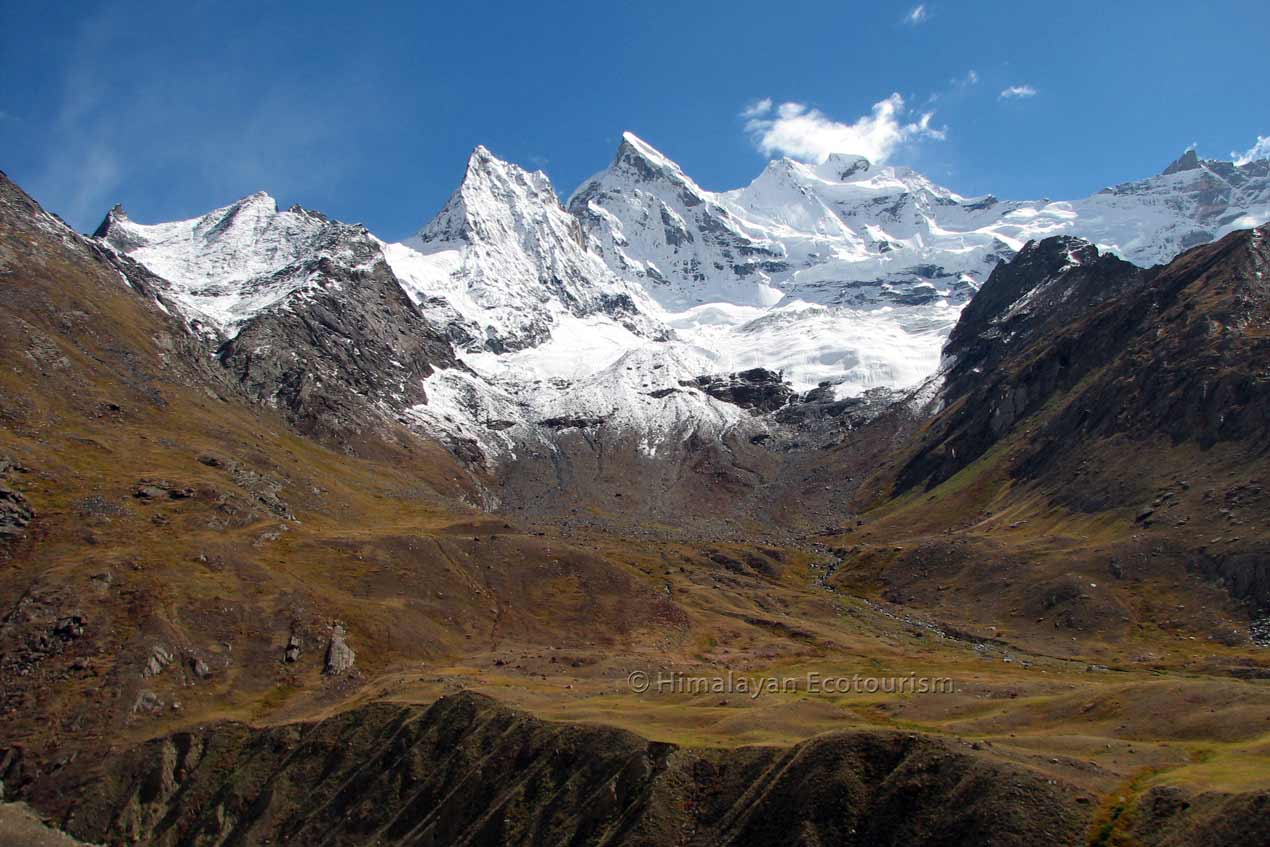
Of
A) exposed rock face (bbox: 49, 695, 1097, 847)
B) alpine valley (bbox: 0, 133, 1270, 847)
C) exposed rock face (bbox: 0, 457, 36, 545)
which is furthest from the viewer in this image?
exposed rock face (bbox: 0, 457, 36, 545)

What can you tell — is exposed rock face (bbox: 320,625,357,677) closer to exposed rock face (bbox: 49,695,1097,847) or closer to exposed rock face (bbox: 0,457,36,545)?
exposed rock face (bbox: 49,695,1097,847)

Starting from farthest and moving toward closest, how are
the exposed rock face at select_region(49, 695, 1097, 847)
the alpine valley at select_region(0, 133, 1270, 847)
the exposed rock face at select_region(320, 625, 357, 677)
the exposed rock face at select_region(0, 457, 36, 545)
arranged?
1. the exposed rock face at select_region(0, 457, 36, 545)
2. the exposed rock face at select_region(320, 625, 357, 677)
3. the alpine valley at select_region(0, 133, 1270, 847)
4. the exposed rock face at select_region(49, 695, 1097, 847)

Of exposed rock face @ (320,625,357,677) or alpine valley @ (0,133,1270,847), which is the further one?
exposed rock face @ (320,625,357,677)

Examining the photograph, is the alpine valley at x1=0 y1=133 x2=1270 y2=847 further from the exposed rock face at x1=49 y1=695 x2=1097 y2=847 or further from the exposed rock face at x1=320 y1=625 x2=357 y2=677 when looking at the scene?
the exposed rock face at x1=320 y1=625 x2=357 y2=677

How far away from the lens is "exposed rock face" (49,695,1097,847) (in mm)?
52781

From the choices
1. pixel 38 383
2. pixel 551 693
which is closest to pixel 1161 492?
pixel 551 693

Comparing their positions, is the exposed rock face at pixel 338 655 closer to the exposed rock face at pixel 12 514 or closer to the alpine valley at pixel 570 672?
the alpine valley at pixel 570 672

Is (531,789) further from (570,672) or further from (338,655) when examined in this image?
(338,655)

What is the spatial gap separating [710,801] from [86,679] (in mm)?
81879

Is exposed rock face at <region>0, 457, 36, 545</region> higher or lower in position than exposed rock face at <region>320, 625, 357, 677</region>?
higher

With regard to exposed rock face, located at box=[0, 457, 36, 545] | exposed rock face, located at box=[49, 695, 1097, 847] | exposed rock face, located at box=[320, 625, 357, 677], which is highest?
exposed rock face, located at box=[0, 457, 36, 545]

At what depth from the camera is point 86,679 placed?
102250mm

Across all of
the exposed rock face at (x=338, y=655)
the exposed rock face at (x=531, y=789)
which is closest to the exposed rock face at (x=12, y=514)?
the exposed rock face at (x=338, y=655)

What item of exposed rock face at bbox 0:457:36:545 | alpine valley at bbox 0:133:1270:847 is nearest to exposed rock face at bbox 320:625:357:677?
alpine valley at bbox 0:133:1270:847
